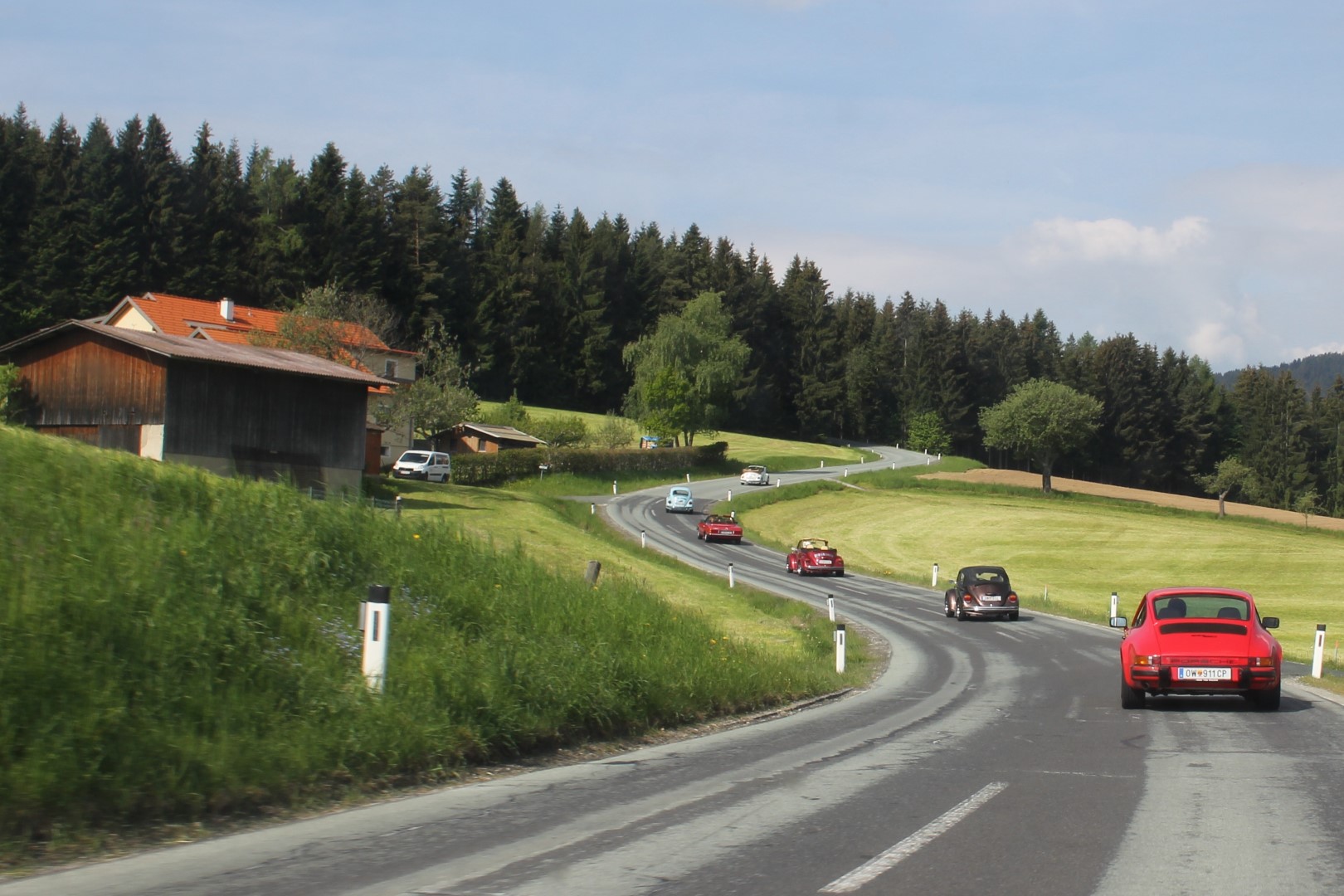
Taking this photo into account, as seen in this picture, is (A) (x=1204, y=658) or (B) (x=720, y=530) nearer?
(A) (x=1204, y=658)

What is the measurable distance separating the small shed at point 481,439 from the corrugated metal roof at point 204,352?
137ft

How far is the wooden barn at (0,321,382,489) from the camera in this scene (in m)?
38.9

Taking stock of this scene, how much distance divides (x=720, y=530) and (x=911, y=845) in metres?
53.5

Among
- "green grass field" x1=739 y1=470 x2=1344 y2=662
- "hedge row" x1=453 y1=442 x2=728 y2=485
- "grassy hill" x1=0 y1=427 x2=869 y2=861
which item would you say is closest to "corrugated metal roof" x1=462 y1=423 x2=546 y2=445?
"hedge row" x1=453 y1=442 x2=728 y2=485

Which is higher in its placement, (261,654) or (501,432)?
(501,432)

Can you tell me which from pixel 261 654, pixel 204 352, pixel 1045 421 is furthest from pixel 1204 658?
pixel 1045 421

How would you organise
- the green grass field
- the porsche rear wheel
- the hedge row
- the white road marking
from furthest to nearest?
1. the hedge row
2. the green grass field
3. the porsche rear wheel
4. the white road marking

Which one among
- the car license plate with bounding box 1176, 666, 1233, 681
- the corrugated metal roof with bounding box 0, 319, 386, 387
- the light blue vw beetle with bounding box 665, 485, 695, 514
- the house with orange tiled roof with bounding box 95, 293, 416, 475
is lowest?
the light blue vw beetle with bounding box 665, 485, 695, 514

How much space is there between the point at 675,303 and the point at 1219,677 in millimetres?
126872

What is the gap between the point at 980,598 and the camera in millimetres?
34969

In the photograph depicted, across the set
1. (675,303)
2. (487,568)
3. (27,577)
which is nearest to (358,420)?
(487,568)

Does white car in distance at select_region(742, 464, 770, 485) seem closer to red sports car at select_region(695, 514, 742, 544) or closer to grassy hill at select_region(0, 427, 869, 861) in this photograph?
red sports car at select_region(695, 514, 742, 544)

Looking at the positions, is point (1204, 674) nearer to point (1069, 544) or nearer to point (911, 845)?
point (911, 845)

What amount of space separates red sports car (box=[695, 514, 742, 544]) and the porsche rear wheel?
→ 45614 millimetres
